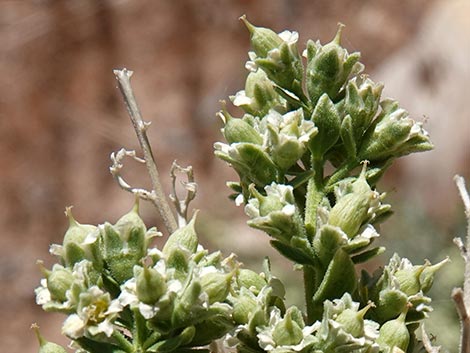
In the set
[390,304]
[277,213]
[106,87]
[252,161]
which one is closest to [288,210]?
[277,213]

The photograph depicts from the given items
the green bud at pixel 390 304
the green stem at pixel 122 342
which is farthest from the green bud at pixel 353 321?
the green stem at pixel 122 342

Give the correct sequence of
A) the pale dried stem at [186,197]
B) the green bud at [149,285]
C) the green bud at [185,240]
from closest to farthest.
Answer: the green bud at [149,285] < the green bud at [185,240] < the pale dried stem at [186,197]

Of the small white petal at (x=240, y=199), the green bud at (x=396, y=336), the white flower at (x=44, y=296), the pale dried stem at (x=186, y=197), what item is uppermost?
the pale dried stem at (x=186, y=197)

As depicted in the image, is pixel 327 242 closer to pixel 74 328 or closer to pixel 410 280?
pixel 410 280

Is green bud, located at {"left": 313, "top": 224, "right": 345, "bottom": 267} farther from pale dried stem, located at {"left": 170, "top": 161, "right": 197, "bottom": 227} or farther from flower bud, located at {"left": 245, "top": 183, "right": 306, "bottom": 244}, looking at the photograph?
pale dried stem, located at {"left": 170, "top": 161, "right": 197, "bottom": 227}

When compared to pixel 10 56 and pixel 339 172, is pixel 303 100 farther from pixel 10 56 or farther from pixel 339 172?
pixel 10 56

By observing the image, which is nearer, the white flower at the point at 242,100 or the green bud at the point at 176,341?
the green bud at the point at 176,341

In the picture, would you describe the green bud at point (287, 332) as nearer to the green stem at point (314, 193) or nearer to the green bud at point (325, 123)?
the green stem at point (314, 193)

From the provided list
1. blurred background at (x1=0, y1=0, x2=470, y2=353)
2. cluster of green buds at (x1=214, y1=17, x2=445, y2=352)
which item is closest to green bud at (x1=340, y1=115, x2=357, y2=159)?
cluster of green buds at (x1=214, y1=17, x2=445, y2=352)

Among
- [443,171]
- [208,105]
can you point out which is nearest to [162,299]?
[443,171]
